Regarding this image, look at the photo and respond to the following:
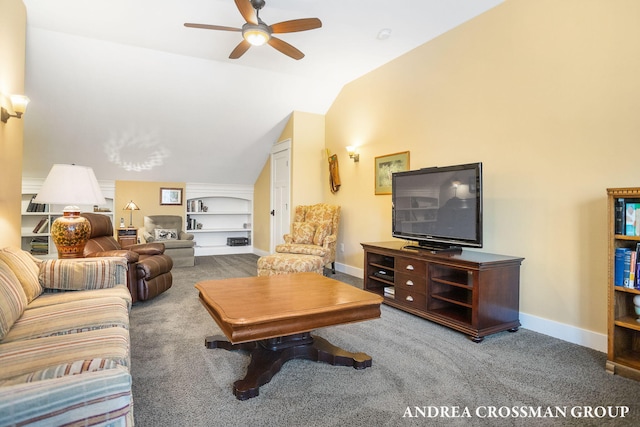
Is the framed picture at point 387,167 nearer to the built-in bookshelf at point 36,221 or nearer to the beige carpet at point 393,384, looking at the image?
the beige carpet at point 393,384

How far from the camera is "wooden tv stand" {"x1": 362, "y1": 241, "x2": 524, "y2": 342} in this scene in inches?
102

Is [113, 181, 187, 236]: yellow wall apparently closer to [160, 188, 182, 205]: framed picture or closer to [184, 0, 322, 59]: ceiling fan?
[160, 188, 182, 205]: framed picture

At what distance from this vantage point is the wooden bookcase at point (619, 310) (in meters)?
2.02

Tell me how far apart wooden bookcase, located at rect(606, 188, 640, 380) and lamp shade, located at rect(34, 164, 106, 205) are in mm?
3708

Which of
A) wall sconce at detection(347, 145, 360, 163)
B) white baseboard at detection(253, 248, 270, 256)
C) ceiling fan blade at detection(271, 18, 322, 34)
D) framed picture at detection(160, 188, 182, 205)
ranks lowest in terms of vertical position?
white baseboard at detection(253, 248, 270, 256)

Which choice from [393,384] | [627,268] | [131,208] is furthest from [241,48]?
[131,208]

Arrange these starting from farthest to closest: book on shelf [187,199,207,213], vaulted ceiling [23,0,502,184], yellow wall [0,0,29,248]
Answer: book on shelf [187,199,207,213], vaulted ceiling [23,0,502,184], yellow wall [0,0,29,248]

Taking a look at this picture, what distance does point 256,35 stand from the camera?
2.80 m

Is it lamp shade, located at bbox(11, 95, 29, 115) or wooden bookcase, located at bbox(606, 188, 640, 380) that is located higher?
lamp shade, located at bbox(11, 95, 29, 115)

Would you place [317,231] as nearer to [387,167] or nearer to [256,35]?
[387,167]

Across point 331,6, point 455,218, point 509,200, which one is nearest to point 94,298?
point 455,218

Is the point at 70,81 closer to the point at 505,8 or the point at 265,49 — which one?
the point at 265,49

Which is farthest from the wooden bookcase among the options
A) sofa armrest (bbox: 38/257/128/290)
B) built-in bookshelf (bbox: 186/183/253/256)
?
built-in bookshelf (bbox: 186/183/253/256)

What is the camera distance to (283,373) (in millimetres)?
2027
